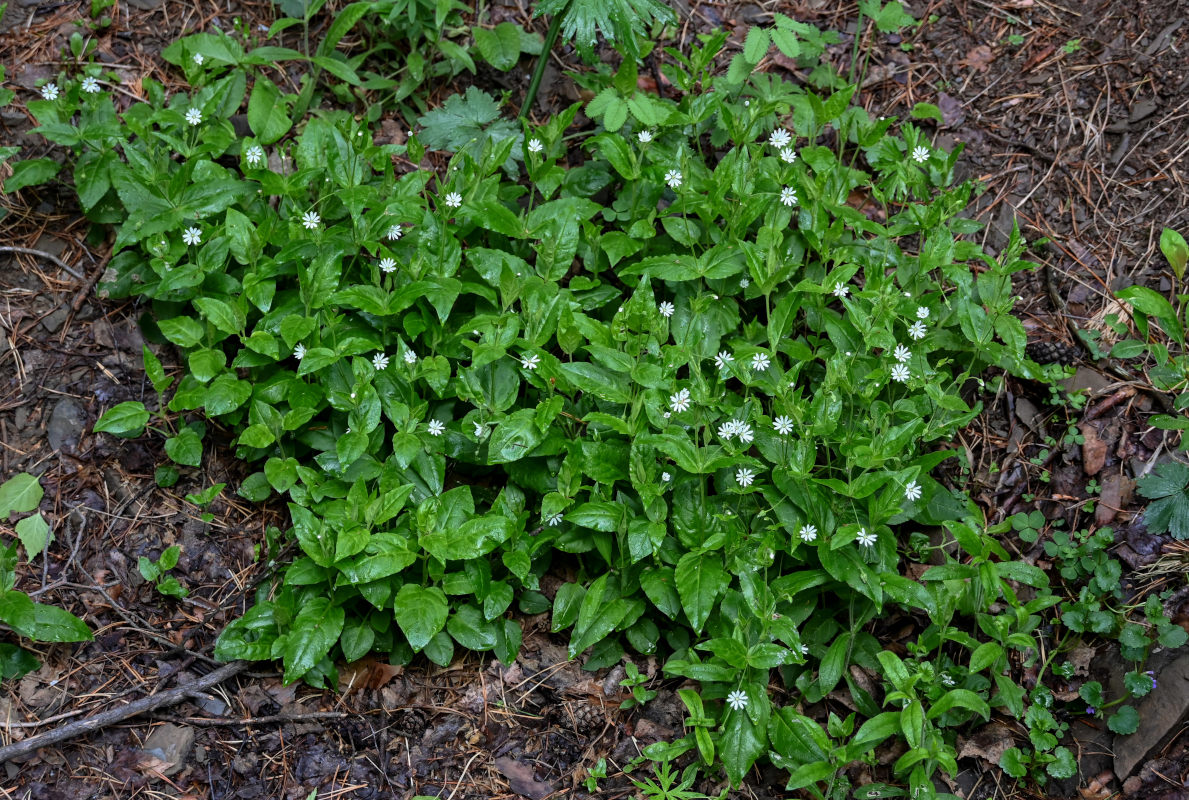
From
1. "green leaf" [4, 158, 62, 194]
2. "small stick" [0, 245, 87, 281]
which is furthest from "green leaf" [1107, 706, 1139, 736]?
"green leaf" [4, 158, 62, 194]

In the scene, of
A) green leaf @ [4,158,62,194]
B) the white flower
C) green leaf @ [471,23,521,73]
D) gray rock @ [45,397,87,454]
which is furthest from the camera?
green leaf @ [471,23,521,73]

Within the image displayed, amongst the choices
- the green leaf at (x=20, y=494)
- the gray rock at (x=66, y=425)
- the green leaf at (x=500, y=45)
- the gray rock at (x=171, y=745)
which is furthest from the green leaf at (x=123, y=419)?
the green leaf at (x=500, y=45)

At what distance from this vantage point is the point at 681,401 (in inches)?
134

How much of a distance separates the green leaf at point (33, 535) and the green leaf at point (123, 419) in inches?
15.8

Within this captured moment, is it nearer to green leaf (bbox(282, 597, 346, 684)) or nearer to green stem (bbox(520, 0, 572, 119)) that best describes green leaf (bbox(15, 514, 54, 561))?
green leaf (bbox(282, 597, 346, 684))

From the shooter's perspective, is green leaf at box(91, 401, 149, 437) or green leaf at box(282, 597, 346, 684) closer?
green leaf at box(282, 597, 346, 684)

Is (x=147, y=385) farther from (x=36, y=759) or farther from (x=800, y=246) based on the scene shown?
(x=800, y=246)

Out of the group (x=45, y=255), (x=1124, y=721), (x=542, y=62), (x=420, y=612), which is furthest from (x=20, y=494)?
(x=1124, y=721)

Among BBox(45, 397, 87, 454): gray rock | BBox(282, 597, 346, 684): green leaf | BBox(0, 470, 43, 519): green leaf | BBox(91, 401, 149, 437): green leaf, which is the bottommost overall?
BBox(282, 597, 346, 684): green leaf

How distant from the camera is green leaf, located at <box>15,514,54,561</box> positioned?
341cm

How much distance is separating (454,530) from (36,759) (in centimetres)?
158

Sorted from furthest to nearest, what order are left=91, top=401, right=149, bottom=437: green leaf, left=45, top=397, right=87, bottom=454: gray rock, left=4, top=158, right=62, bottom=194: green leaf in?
left=4, top=158, right=62, bottom=194: green leaf, left=45, top=397, right=87, bottom=454: gray rock, left=91, top=401, right=149, bottom=437: green leaf

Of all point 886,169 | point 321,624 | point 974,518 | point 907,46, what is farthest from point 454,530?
point 907,46

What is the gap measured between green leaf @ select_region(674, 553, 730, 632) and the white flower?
0.55 m
